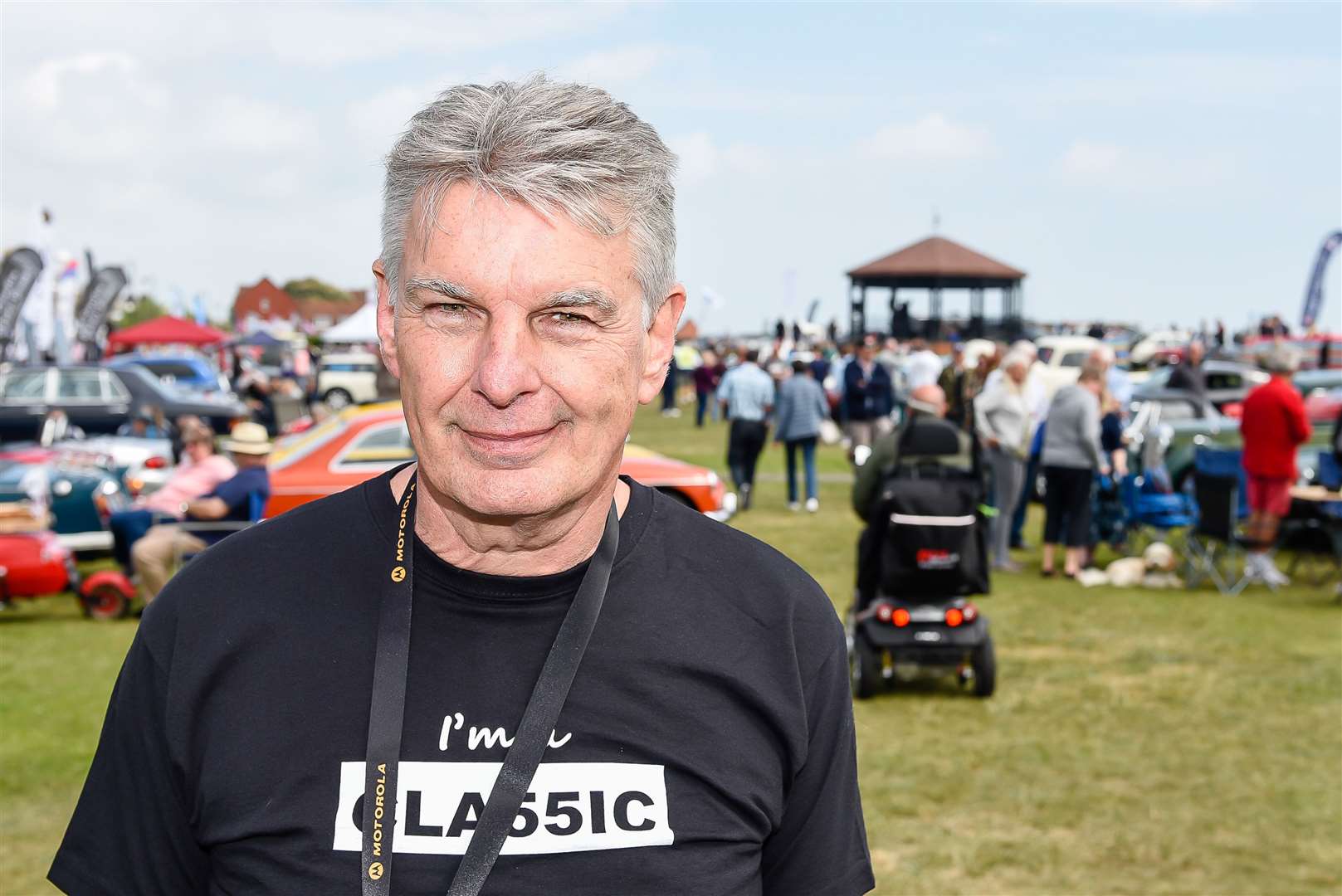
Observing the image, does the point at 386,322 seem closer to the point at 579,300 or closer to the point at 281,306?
the point at 579,300

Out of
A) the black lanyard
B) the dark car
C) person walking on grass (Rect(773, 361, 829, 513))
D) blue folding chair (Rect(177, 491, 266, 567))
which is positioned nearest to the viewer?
the black lanyard

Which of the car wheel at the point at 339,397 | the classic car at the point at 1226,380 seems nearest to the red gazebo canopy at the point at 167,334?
the car wheel at the point at 339,397

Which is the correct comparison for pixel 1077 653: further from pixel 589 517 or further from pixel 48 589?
pixel 589 517

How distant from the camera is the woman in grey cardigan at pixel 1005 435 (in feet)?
40.4

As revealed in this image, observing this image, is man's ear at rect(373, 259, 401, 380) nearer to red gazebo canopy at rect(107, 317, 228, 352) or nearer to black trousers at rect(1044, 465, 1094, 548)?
black trousers at rect(1044, 465, 1094, 548)

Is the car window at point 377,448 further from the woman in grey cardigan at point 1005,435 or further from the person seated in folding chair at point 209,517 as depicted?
the woman in grey cardigan at point 1005,435

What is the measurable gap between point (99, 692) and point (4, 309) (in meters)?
22.1

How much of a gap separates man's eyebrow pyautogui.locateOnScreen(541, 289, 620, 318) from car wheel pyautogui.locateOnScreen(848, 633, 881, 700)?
6.59 metres

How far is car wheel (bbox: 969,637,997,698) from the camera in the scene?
26.8 feet

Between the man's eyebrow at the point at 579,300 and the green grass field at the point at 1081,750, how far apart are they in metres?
4.29

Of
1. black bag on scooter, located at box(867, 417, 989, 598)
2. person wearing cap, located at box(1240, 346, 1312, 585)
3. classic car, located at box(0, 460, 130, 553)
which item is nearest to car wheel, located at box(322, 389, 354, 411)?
classic car, located at box(0, 460, 130, 553)

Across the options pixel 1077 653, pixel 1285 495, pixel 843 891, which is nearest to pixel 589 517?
pixel 843 891

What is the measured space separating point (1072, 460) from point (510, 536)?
10709mm

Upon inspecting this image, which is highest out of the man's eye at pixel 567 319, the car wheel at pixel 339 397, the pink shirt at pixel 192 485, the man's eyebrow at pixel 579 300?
the man's eyebrow at pixel 579 300
